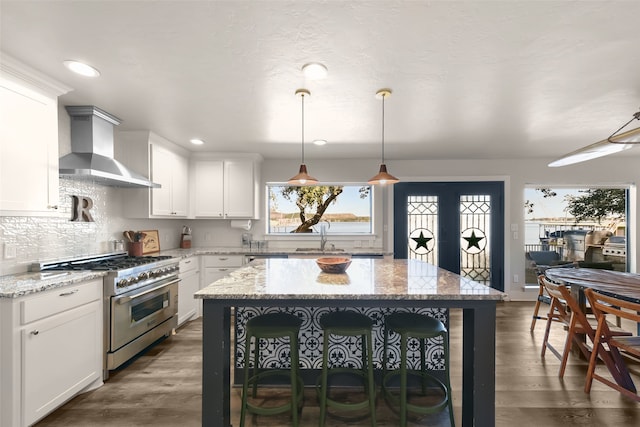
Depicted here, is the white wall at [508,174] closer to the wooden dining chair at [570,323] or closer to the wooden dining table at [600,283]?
the wooden dining table at [600,283]

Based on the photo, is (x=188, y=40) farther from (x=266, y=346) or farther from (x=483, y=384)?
(x=483, y=384)

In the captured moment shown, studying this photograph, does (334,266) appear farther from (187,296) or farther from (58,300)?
(187,296)

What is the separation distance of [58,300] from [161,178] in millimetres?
2043

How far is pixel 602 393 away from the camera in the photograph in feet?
7.38

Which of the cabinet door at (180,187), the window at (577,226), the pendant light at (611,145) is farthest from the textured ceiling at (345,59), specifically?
the window at (577,226)

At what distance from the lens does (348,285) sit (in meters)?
1.82

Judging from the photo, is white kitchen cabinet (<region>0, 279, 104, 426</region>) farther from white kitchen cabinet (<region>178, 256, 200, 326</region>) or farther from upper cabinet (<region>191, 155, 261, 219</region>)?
upper cabinet (<region>191, 155, 261, 219</region>)

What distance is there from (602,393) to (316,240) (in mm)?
3514

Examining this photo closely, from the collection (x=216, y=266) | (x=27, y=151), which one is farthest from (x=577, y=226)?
(x=27, y=151)

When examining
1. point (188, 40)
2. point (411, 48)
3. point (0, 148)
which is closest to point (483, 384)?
point (411, 48)

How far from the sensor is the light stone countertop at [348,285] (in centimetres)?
161

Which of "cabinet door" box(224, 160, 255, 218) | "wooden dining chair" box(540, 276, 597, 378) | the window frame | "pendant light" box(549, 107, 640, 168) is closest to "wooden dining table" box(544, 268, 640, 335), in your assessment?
"wooden dining chair" box(540, 276, 597, 378)

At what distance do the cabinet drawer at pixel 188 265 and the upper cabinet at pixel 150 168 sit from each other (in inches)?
25.0

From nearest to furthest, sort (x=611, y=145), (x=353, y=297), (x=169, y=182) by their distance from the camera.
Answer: (x=353, y=297) < (x=611, y=145) < (x=169, y=182)
